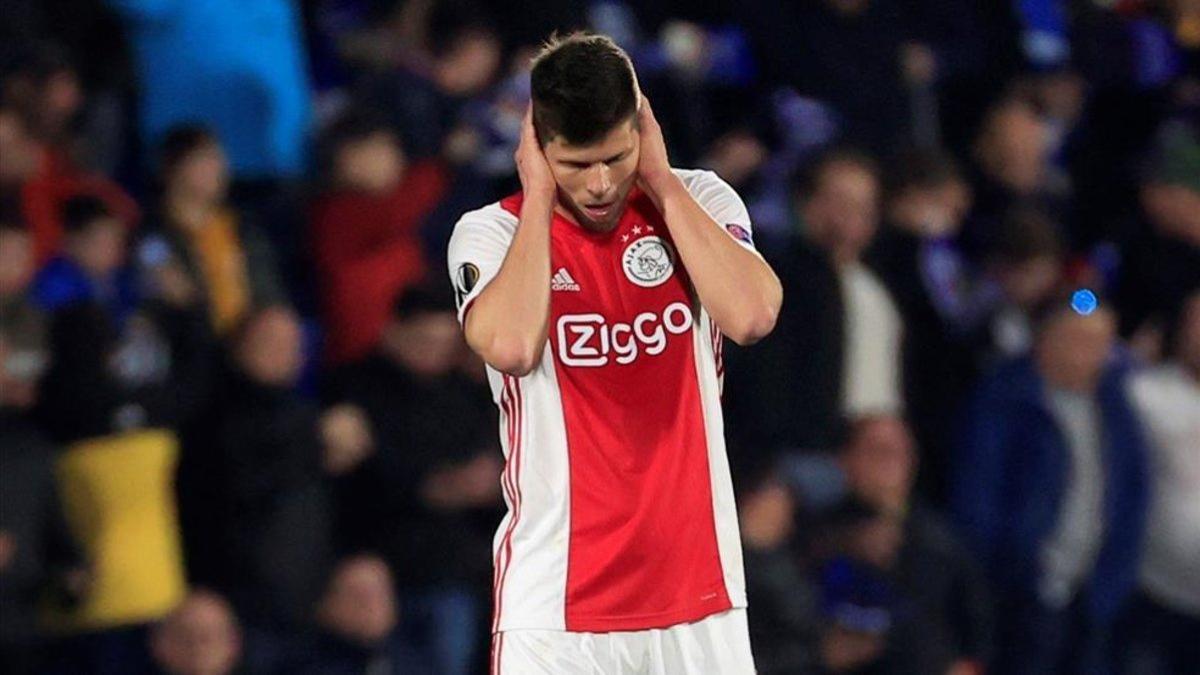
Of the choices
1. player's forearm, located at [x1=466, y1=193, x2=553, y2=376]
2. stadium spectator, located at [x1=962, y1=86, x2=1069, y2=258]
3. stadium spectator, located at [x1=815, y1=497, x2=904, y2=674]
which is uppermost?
stadium spectator, located at [x1=962, y1=86, x2=1069, y2=258]

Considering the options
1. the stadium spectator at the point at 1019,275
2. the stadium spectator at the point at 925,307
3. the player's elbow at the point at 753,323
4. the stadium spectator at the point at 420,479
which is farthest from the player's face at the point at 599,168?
the stadium spectator at the point at 1019,275

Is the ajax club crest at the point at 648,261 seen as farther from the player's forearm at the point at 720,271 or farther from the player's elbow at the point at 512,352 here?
the player's elbow at the point at 512,352

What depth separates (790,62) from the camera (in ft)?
41.2

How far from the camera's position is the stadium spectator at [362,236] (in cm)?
1040

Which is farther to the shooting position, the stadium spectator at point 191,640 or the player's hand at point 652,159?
the stadium spectator at point 191,640

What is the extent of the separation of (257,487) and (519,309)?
3.82 m

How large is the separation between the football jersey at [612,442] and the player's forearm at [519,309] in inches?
4.4

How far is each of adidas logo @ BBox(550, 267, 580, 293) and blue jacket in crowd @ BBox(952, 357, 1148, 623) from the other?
18.3 ft

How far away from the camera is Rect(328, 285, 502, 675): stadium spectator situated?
10062 mm

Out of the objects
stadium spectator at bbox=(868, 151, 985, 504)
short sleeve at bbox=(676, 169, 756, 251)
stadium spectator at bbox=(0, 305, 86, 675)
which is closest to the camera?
short sleeve at bbox=(676, 169, 756, 251)

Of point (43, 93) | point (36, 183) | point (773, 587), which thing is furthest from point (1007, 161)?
point (36, 183)

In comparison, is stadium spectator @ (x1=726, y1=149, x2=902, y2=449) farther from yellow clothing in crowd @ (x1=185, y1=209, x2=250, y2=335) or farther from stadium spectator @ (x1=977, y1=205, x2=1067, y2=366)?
yellow clothing in crowd @ (x1=185, y1=209, x2=250, y2=335)

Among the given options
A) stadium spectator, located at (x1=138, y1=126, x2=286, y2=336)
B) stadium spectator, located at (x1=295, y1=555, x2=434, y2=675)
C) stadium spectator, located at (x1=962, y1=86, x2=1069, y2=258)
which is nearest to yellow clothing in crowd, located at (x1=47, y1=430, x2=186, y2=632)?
stadium spectator, located at (x1=295, y1=555, x2=434, y2=675)

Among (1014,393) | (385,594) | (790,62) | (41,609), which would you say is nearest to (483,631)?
(385,594)
